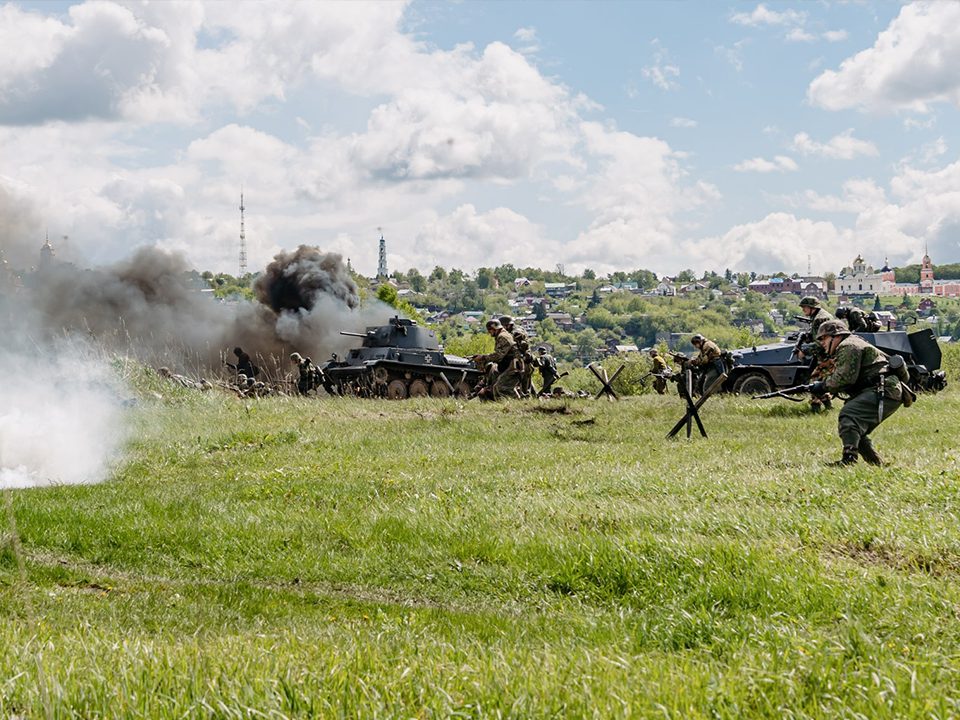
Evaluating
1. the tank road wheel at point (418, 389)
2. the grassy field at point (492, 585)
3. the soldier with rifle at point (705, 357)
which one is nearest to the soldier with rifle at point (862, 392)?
the grassy field at point (492, 585)

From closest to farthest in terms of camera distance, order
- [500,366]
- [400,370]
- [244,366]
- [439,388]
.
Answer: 1. [500,366]
2. [400,370]
3. [439,388]
4. [244,366]

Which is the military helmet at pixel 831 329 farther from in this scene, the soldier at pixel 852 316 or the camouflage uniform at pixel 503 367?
the camouflage uniform at pixel 503 367

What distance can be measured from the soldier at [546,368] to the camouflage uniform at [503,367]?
1.90 m

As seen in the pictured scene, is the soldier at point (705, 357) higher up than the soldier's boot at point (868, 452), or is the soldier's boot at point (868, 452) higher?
the soldier at point (705, 357)

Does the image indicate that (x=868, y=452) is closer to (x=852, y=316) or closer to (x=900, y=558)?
(x=900, y=558)

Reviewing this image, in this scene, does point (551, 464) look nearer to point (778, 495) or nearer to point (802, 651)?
point (778, 495)

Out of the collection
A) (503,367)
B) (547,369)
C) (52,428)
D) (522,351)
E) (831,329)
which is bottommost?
(52,428)

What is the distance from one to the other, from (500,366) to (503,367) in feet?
0.28

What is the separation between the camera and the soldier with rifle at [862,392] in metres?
11.1

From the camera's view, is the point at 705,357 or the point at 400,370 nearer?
the point at 705,357

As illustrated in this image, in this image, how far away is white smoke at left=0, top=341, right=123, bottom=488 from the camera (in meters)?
11.9

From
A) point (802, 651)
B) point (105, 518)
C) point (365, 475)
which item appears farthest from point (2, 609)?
point (365, 475)

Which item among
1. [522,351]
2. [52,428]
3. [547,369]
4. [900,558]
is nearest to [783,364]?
[547,369]

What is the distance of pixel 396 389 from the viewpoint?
29.1 meters
